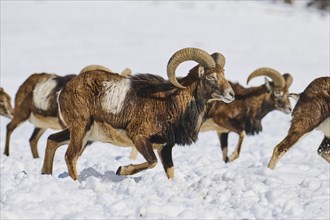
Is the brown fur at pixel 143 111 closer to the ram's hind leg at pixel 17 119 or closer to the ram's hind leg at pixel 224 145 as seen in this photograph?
the ram's hind leg at pixel 17 119

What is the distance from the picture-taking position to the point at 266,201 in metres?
8.07

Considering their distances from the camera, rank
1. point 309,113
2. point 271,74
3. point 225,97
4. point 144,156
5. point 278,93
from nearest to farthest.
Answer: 1. point 144,156
2. point 225,97
3. point 309,113
4. point 271,74
5. point 278,93

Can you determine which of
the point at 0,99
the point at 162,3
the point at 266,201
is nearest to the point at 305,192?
the point at 266,201

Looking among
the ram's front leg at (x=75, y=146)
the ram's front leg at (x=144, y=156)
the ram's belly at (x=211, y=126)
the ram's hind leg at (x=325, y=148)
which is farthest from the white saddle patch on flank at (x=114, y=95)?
the ram's belly at (x=211, y=126)

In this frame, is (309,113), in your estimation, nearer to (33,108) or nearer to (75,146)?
(75,146)

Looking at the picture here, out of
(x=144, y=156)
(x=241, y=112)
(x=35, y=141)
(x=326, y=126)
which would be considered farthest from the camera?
(x=241, y=112)

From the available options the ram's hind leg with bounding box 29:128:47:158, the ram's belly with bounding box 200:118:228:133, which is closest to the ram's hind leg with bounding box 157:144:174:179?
the ram's belly with bounding box 200:118:228:133

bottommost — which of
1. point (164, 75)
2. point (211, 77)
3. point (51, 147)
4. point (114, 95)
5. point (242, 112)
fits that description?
point (164, 75)

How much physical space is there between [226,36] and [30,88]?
3625 cm

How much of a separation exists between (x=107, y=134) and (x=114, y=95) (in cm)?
55

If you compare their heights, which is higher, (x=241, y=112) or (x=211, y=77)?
(x=211, y=77)

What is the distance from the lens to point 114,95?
30.7ft

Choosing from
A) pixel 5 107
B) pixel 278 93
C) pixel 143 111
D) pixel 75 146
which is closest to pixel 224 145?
pixel 278 93

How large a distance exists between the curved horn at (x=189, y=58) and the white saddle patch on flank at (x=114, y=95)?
0.64 m
